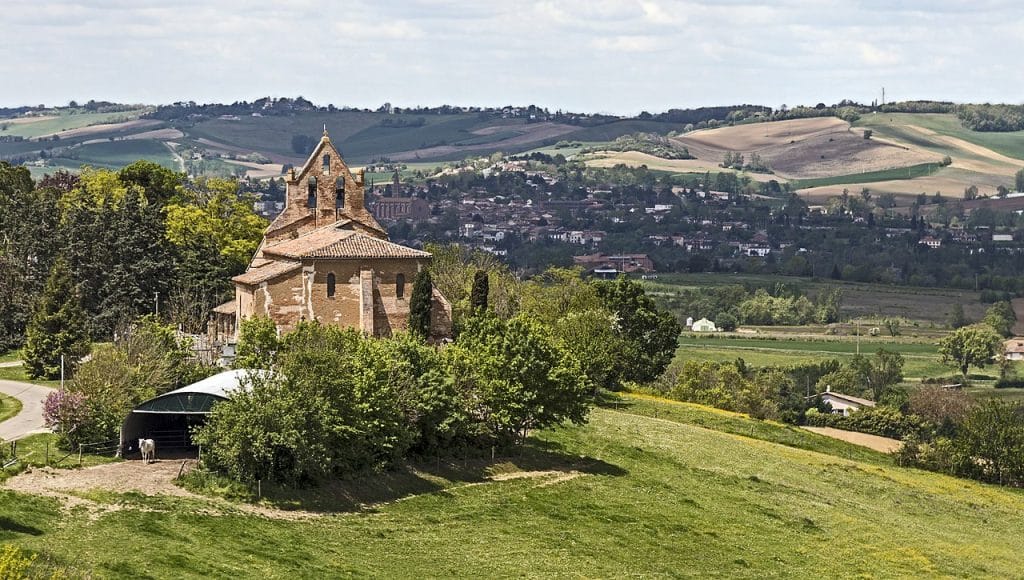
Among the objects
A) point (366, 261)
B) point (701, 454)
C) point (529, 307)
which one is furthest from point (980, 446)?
point (366, 261)

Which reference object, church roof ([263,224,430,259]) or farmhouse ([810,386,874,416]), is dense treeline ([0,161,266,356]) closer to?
church roof ([263,224,430,259])

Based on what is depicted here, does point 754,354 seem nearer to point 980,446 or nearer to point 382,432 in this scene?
point 980,446

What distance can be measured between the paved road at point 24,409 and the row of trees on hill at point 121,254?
613 cm

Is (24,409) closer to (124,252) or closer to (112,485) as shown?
(112,485)

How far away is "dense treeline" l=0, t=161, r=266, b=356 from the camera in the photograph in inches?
3787

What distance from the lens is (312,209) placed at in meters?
98.9

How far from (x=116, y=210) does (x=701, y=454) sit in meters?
45.6

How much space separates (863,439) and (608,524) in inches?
2200

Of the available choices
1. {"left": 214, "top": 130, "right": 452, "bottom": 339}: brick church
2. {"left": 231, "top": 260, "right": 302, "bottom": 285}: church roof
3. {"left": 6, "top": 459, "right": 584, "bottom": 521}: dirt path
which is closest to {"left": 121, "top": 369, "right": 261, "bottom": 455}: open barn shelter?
{"left": 6, "top": 459, "right": 584, "bottom": 521}: dirt path

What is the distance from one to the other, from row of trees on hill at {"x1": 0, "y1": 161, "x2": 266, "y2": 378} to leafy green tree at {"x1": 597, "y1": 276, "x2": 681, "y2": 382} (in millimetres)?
27576

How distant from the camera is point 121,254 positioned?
323 ft

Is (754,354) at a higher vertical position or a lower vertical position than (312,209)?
lower

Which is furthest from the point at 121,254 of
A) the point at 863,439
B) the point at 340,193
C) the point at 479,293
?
the point at 863,439

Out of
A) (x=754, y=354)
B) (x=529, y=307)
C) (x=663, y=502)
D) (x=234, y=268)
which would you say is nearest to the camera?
(x=663, y=502)
